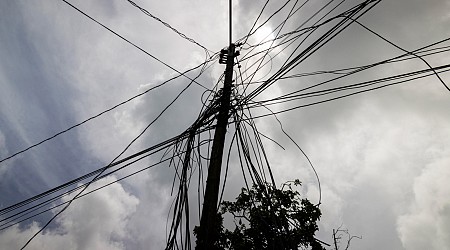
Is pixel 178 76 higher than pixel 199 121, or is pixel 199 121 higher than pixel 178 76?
pixel 178 76

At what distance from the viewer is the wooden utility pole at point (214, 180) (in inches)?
106

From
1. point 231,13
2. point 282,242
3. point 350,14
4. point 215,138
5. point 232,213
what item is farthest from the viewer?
point 232,213

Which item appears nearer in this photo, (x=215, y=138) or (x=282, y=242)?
(x=282, y=242)

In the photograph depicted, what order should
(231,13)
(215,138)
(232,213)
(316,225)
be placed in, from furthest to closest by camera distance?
(232,213), (316,225), (231,13), (215,138)

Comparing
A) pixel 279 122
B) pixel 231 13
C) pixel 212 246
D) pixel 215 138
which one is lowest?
pixel 212 246

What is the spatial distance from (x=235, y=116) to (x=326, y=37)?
A: 1.63 m

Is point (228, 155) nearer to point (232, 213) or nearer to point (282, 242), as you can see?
point (282, 242)

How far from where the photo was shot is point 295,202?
1088 centimetres

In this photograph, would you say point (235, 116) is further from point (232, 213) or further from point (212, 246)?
point (232, 213)

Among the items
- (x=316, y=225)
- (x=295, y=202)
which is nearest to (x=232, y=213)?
(x=295, y=202)

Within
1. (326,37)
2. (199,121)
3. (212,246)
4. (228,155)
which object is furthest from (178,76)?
(212,246)

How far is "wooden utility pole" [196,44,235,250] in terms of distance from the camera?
8.81 feet

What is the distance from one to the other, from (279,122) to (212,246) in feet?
6.32

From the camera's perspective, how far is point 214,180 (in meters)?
3.08
